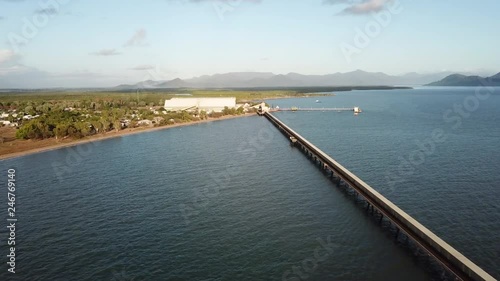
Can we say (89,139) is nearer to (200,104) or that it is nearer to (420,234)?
(200,104)

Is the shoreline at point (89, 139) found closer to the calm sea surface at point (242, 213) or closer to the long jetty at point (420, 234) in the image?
the calm sea surface at point (242, 213)

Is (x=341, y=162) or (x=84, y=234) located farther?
(x=341, y=162)

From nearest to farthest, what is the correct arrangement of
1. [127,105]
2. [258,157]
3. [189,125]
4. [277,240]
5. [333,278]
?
[333,278] < [277,240] < [258,157] < [189,125] < [127,105]

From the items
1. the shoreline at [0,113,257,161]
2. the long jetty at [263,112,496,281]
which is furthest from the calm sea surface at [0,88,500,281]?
the shoreline at [0,113,257,161]

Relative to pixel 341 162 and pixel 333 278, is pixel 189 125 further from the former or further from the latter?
pixel 333 278

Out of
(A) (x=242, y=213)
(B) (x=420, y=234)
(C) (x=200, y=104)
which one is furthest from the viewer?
(C) (x=200, y=104)

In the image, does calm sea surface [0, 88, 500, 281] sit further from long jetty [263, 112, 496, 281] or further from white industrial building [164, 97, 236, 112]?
white industrial building [164, 97, 236, 112]

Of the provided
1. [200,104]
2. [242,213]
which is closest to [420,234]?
[242,213]

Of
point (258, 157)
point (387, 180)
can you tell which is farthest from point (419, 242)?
point (258, 157)
